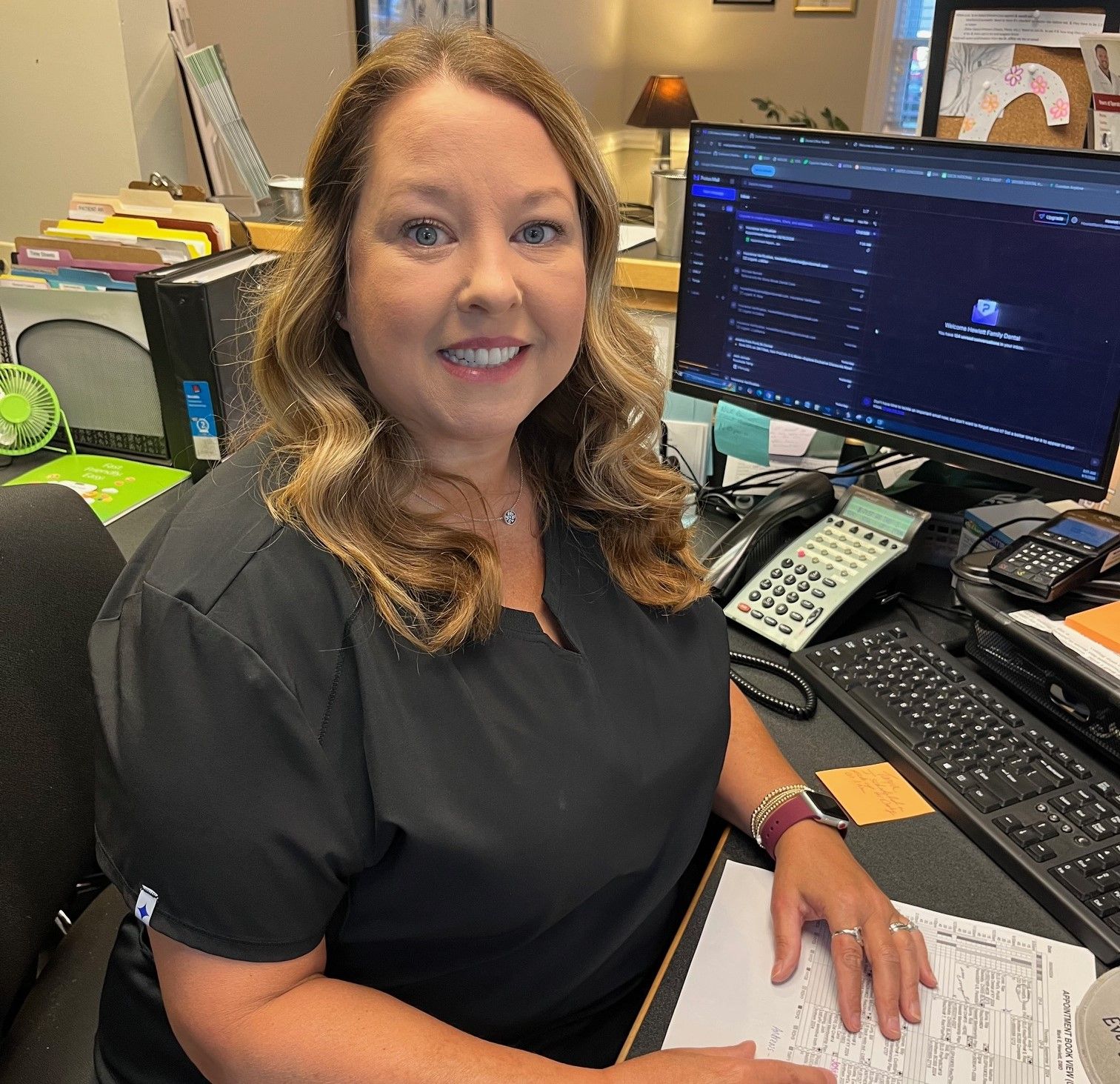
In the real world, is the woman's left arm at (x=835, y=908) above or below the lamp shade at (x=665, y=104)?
below

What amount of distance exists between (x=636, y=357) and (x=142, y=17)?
139 centimetres

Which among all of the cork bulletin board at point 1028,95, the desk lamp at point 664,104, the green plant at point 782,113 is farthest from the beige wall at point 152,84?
the green plant at point 782,113

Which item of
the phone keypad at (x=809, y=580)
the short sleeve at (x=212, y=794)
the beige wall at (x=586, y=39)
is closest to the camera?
the short sleeve at (x=212, y=794)

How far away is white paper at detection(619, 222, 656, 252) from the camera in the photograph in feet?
6.26

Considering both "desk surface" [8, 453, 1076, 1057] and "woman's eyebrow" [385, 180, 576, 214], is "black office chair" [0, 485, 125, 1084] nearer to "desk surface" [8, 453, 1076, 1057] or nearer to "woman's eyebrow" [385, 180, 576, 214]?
"desk surface" [8, 453, 1076, 1057]

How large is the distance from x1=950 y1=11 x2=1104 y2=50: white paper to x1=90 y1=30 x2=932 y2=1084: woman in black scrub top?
37.8 inches

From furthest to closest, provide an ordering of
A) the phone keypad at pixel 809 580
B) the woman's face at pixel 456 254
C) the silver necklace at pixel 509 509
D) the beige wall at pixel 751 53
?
1. the beige wall at pixel 751 53
2. the phone keypad at pixel 809 580
3. the silver necklace at pixel 509 509
4. the woman's face at pixel 456 254

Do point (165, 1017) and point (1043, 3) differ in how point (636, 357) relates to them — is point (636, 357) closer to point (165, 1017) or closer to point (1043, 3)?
point (165, 1017)

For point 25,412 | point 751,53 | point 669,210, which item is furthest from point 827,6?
point 25,412

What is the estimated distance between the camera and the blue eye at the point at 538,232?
0.83m

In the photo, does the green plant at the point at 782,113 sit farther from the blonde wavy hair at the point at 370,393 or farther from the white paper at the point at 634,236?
the blonde wavy hair at the point at 370,393

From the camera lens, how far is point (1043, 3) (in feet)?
4.83

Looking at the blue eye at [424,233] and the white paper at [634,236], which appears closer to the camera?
the blue eye at [424,233]

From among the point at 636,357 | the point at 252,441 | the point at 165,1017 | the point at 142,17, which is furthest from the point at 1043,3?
the point at 165,1017
